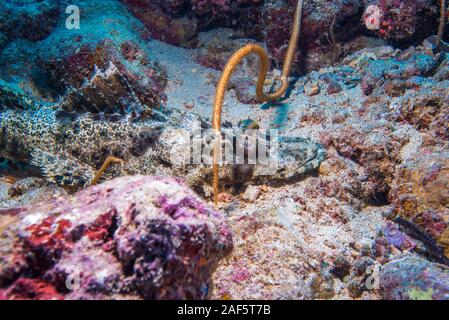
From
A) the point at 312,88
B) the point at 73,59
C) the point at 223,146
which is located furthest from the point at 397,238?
the point at 73,59

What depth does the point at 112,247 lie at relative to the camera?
1512 mm

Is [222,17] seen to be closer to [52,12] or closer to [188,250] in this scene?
[52,12]

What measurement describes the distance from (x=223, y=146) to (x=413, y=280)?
236 centimetres

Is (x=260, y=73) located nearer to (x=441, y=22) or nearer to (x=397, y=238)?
(x=397, y=238)

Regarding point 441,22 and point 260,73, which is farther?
point 441,22

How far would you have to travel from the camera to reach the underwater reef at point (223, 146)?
1.54m

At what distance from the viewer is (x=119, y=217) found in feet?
5.16

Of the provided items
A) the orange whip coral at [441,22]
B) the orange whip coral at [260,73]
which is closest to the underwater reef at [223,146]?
the orange whip coral at [441,22]

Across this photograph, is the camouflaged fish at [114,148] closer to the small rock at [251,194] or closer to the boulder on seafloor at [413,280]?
the small rock at [251,194]

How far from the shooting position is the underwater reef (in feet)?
5.06

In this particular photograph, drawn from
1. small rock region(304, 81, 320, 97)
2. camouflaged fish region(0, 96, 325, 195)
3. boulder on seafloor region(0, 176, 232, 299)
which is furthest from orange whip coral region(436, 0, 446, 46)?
boulder on seafloor region(0, 176, 232, 299)

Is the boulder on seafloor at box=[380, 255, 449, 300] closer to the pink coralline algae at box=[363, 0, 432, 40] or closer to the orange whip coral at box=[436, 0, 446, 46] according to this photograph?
the orange whip coral at box=[436, 0, 446, 46]
